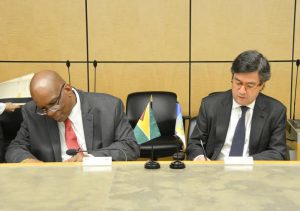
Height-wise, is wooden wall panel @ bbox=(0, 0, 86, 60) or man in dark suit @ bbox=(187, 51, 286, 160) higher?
wooden wall panel @ bbox=(0, 0, 86, 60)

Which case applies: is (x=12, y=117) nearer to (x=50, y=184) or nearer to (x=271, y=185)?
(x=50, y=184)

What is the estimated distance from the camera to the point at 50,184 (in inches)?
72.7

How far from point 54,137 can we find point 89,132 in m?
0.22

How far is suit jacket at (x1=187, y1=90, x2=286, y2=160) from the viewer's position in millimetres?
2705

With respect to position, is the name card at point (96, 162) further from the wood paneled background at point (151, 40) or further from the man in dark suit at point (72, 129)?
the wood paneled background at point (151, 40)

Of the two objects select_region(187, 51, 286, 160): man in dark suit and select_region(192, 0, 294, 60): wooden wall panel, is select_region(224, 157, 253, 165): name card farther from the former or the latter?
select_region(192, 0, 294, 60): wooden wall panel

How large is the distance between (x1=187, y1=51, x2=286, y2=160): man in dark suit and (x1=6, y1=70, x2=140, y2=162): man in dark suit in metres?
0.51

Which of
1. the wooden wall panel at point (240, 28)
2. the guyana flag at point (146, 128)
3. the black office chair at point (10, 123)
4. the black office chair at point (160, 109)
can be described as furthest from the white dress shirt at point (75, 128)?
the wooden wall panel at point (240, 28)

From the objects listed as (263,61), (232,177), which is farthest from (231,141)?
(232,177)

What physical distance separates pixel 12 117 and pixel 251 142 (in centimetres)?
192

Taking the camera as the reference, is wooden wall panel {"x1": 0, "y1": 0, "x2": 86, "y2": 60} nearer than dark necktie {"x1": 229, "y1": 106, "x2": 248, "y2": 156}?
No

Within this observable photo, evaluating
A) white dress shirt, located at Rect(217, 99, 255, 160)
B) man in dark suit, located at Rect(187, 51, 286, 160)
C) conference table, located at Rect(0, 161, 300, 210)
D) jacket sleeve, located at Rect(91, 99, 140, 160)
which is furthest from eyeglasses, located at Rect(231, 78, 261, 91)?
jacket sleeve, located at Rect(91, 99, 140, 160)

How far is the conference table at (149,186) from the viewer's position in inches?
63.3

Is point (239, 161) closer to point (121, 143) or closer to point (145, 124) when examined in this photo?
point (145, 124)
